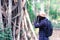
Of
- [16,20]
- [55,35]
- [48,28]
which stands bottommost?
[55,35]

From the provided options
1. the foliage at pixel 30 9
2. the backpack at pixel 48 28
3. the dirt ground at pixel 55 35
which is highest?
the foliage at pixel 30 9

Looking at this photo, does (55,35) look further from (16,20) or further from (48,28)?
(48,28)

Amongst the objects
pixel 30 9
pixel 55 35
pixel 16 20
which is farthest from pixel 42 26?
pixel 55 35

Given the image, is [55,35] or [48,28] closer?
[48,28]

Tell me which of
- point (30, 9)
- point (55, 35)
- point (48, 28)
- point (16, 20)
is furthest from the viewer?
point (55, 35)

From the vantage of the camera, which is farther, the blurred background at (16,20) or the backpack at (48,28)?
the blurred background at (16,20)

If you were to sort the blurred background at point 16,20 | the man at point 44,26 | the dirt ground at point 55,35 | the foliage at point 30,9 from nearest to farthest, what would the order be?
the man at point 44,26 → the blurred background at point 16,20 → the foliage at point 30,9 → the dirt ground at point 55,35

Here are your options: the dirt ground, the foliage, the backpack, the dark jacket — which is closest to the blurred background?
the foliage

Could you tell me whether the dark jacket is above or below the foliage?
below

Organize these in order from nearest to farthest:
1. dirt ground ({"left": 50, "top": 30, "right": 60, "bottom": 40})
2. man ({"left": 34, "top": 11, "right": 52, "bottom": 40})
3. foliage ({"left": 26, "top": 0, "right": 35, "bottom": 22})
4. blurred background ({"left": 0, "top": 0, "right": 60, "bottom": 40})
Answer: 1. man ({"left": 34, "top": 11, "right": 52, "bottom": 40})
2. blurred background ({"left": 0, "top": 0, "right": 60, "bottom": 40})
3. foliage ({"left": 26, "top": 0, "right": 35, "bottom": 22})
4. dirt ground ({"left": 50, "top": 30, "right": 60, "bottom": 40})

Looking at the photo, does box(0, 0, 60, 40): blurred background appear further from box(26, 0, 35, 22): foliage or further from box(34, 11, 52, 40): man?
box(34, 11, 52, 40): man

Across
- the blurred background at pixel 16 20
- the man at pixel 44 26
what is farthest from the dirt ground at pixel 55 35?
the man at pixel 44 26

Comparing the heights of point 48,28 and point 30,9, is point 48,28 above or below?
below

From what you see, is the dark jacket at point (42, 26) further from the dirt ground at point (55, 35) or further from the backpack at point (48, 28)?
the dirt ground at point (55, 35)
